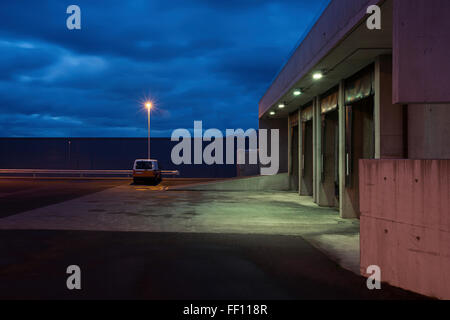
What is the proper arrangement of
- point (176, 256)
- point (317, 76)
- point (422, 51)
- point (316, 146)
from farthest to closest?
point (316, 146), point (317, 76), point (176, 256), point (422, 51)

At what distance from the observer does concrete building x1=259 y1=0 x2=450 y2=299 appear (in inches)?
199

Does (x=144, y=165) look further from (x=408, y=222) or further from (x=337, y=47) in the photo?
(x=408, y=222)

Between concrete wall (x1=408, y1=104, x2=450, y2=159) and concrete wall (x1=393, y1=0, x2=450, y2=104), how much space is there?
2204mm

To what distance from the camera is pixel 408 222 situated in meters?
5.29

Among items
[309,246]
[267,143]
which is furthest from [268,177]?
[309,246]

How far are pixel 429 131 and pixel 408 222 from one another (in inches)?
131

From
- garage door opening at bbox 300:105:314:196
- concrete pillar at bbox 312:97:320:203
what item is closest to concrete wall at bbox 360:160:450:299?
concrete pillar at bbox 312:97:320:203

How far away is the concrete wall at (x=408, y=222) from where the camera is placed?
192 inches

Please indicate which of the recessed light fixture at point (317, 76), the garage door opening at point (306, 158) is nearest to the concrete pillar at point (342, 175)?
the recessed light fixture at point (317, 76)

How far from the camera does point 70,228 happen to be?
9.41m

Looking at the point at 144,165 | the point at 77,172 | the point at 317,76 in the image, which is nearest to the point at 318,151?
the point at 317,76

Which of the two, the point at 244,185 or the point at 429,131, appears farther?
the point at 244,185
